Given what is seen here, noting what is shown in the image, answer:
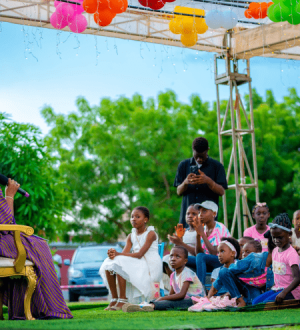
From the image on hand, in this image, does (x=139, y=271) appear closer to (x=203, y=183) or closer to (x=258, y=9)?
(x=203, y=183)

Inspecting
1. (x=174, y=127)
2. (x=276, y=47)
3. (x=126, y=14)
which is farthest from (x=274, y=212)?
(x=126, y=14)

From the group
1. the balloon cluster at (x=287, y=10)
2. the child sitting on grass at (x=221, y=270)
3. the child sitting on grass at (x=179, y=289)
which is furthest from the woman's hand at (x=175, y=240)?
the balloon cluster at (x=287, y=10)

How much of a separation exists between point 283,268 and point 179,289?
1.01 meters

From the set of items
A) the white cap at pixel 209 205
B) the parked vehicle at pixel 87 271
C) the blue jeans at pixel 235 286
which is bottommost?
the parked vehicle at pixel 87 271

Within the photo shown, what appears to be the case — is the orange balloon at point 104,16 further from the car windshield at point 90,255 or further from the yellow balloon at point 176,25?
the car windshield at point 90,255

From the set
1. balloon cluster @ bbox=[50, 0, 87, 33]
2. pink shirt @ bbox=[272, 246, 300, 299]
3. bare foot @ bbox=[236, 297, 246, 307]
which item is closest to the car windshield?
balloon cluster @ bbox=[50, 0, 87, 33]

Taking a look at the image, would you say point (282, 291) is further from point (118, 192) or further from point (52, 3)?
point (118, 192)

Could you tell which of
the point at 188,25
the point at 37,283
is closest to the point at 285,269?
the point at 37,283

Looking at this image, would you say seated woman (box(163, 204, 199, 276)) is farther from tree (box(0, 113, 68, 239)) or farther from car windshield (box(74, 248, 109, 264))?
car windshield (box(74, 248, 109, 264))

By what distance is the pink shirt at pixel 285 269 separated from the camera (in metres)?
4.27

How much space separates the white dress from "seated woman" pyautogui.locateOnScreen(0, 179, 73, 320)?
1117 mm

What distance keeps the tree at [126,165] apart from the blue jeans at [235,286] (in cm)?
1156

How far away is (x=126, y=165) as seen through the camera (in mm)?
17094

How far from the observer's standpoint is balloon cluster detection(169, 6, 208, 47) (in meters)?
6.98
